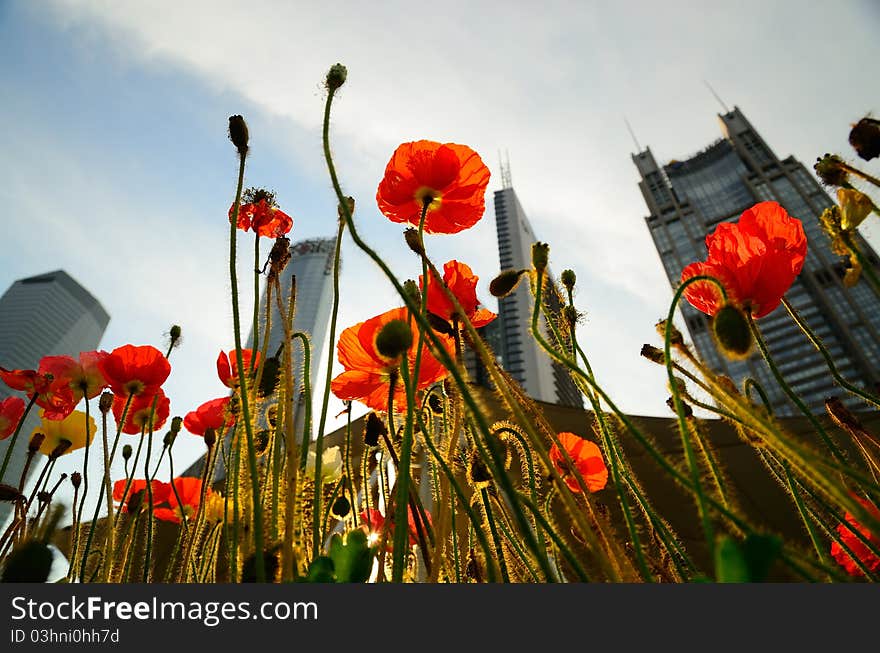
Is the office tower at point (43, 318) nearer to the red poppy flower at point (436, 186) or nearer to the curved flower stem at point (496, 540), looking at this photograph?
the red poppy flower at point (436, 186)

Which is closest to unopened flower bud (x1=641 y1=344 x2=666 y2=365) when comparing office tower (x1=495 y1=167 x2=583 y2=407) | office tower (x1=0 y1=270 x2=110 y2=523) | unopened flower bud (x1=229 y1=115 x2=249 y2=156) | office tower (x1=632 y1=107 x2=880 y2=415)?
unopened flower bud (x1=229 y1=115 x2=249 y2=156)

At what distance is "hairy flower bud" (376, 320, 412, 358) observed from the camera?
297 millimetres

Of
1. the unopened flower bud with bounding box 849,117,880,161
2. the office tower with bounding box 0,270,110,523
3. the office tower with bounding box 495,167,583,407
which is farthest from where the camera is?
the office tower with bounding box 0,270,110,523

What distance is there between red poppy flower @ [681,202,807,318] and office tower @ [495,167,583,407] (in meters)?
15.0

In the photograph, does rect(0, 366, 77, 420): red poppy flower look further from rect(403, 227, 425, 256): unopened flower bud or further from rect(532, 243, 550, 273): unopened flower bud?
rect(532, 243, 550, 273): unopened flower bud

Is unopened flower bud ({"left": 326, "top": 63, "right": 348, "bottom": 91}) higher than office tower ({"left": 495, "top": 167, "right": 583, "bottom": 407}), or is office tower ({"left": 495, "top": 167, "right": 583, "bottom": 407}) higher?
office tower ({"left": 495, "top": 167, "right": 583, "bottom": 407})

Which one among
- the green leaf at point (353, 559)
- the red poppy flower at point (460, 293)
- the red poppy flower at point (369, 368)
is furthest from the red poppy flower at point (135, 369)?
the green leaf at point (353, 559)

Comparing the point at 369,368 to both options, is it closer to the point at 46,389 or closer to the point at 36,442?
the point at 46,389

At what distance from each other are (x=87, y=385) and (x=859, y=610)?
2.43 ft

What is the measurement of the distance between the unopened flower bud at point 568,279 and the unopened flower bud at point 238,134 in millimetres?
337

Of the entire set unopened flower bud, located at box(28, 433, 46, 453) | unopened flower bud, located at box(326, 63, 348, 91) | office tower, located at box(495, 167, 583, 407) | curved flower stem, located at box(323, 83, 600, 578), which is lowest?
curved flower stem, located at box(323, 83, 600, 578)

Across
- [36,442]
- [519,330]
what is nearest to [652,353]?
[36,442]

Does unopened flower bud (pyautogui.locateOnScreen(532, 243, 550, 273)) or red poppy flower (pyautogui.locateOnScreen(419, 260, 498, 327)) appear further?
red poppy flower (pyautogui.locateOnScreen(419, 260, 498, 327))

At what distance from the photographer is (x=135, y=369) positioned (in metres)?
0.59
